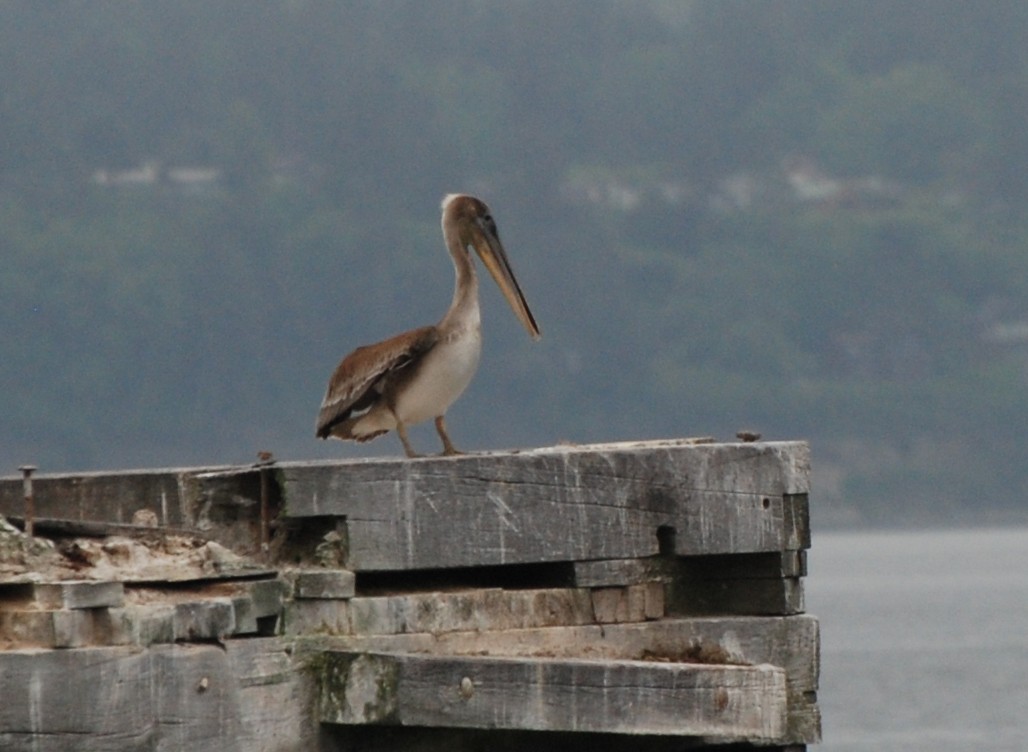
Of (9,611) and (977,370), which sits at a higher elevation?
(977,370)

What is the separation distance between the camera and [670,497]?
9641 mm

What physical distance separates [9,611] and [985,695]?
161 feet

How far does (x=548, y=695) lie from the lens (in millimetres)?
8922

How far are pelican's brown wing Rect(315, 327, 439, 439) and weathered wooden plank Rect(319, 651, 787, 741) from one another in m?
2.44

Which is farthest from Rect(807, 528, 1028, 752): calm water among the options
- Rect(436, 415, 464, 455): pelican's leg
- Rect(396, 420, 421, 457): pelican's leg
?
Rect(396, 420, 421, 457): pelican's leg

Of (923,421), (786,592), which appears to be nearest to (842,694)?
(786,592)

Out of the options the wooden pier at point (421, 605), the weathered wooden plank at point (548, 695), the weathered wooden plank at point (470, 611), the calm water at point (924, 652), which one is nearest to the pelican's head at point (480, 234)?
the wooden pier at point (421, 605)

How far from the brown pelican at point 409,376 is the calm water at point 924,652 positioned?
33.4m

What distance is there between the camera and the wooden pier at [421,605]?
8.23 meters

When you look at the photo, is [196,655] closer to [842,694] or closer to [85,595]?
[85,595]

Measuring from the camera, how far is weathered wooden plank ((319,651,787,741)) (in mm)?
8789

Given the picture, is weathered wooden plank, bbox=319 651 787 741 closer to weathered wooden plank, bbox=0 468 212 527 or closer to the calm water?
weathered wooden plank, bbox=0 468 212 527

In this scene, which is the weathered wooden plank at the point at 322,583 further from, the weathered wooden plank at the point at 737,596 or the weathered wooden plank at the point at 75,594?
the weathered wooden plank at the point at 737,596

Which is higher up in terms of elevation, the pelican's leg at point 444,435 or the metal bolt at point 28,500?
the pelican's leg at point 444,435
